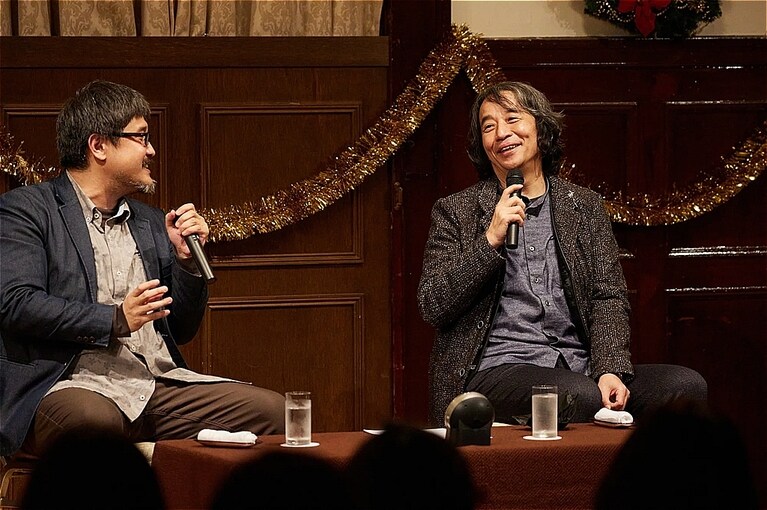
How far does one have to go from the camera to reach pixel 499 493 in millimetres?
2625

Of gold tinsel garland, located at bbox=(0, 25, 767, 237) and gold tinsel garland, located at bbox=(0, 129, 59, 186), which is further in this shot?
gold tinsel garland, located at bbox=(0, 25, 767, 237)

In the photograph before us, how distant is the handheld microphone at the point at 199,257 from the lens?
3100 mm

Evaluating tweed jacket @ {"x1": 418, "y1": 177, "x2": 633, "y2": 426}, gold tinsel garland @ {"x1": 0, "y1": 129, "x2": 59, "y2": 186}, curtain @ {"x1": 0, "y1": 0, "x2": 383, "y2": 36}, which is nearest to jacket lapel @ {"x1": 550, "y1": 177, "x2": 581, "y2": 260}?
tweed jacket @ {"x1": 418, "y1": 177, "x2": 633, "y2": 426}

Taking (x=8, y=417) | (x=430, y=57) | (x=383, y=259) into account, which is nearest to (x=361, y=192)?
(x=383, y=259)

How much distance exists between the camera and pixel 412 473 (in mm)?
1393

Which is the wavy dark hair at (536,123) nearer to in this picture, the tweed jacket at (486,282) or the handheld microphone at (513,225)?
the tweed jacket at (486,282)

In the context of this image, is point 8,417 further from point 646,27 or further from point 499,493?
point 646,27

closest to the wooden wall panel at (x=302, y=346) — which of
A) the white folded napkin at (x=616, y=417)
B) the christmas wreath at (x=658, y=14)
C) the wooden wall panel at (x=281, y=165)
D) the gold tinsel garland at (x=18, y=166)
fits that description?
the wooden wall panel at (x=281, y=165)

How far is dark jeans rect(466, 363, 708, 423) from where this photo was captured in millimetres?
3246

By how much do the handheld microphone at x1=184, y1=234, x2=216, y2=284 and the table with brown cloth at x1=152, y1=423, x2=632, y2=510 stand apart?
1.68 feet

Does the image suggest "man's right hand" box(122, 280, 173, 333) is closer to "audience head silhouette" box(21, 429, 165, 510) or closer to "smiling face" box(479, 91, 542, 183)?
"smiling face" box(479, 91, 542, 183)

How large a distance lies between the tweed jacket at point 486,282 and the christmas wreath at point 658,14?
113 centimetres

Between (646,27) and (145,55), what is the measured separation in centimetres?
190

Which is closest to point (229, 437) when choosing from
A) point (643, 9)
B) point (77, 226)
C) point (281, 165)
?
point (77, 226)
